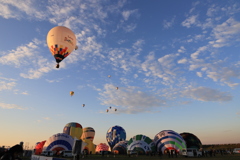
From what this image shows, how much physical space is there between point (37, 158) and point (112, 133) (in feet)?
157

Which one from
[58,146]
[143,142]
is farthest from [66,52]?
[143,142]

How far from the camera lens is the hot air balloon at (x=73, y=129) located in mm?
51000

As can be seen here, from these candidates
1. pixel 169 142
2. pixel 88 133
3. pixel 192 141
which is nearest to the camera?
pixel 169 142

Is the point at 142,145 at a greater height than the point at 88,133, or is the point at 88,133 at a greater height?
the point at 88,133

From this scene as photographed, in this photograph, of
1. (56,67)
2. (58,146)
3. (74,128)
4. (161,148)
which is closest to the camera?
(56,67)

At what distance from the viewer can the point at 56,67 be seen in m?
25.9

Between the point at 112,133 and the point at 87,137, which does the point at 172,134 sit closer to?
the point at 112,133

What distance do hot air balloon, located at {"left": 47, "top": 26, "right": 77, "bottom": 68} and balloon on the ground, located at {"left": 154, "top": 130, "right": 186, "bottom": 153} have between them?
86.9 ft

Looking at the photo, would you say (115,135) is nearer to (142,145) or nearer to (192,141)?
(142,145)

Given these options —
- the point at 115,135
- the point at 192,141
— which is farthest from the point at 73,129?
the point at 192,141

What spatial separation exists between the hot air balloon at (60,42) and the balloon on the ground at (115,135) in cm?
3762

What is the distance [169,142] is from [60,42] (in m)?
28.4

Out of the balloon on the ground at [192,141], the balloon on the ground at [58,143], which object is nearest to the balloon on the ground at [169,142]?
the balloon on the ground at [192,141]

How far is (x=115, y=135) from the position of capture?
58031 mm
